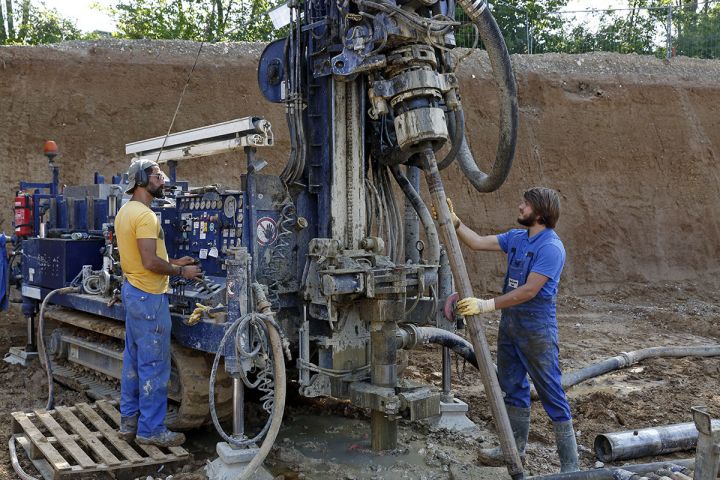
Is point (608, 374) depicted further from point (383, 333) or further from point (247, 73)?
point (247, 73)

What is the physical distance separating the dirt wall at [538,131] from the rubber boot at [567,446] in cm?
815

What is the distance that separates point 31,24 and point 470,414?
710 inches

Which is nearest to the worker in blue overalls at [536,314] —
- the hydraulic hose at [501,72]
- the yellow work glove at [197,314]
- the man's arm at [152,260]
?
the hydraulic hose at [501,72]

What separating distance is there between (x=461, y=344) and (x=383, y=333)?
1058 millimetres

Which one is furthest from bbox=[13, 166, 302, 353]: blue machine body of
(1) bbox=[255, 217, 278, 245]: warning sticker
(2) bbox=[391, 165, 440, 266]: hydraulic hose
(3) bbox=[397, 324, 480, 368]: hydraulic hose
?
(2) bbox=[391, 165, 440, 266]: hydraulic hose

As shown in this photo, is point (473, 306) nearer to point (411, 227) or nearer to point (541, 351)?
point (541, 351)

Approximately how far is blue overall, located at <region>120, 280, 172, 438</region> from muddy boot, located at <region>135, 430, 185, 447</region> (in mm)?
38

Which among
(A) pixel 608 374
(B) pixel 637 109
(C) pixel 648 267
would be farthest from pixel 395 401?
(B) pixel 637 109

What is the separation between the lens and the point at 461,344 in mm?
5590

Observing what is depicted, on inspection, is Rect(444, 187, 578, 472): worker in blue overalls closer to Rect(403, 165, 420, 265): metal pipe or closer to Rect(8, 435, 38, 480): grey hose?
Rect(403, 165, 420, 265): metal pipe

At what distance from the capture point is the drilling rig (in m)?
Result: 4.52

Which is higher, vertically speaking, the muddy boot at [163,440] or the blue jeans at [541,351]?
the blue jeans at [541,351]

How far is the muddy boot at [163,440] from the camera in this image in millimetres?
4672

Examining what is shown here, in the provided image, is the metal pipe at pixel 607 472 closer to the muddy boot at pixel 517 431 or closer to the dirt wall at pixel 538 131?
the muddy boot at pixel 517 431
